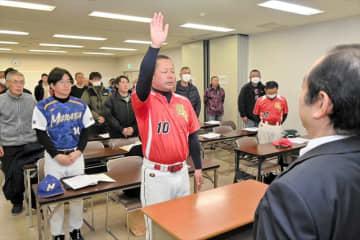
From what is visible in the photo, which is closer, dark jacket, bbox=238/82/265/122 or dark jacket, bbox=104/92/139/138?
dark jacket, bbox=104/92/139/138

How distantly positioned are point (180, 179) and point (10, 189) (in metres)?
2.59

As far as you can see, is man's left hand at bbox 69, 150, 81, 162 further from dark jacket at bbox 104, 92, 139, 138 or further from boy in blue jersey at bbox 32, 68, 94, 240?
dark jacket at bbox 104, 92, 139, 138

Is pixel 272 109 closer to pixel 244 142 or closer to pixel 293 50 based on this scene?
pixel 244 142

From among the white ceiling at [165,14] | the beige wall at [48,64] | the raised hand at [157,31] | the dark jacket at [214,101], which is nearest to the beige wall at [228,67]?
the white ceiling at [165,14]

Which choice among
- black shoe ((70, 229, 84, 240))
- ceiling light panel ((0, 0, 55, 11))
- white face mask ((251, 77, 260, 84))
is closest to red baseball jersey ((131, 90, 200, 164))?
black shoe ((70, 229, 84, 240))

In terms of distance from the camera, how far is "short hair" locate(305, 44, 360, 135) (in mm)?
628

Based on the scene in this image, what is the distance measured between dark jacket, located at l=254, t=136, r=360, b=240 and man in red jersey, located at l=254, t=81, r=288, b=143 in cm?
416

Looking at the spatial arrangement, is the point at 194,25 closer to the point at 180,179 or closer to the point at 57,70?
the point at 57,70

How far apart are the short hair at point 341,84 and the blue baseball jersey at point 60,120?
2.24 m

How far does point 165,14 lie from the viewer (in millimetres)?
5188

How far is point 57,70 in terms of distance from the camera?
2.47m

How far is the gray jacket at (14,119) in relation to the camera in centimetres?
314

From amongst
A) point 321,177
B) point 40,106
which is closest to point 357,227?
point 321,177

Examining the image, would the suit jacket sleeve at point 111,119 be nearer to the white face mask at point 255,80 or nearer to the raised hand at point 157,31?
the raised hand at point 157,31
